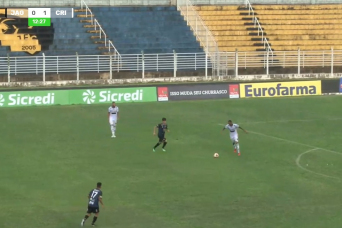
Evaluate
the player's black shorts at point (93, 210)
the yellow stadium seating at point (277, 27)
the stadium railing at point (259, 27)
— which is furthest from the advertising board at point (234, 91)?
the player's black shorts at point (93, 210)

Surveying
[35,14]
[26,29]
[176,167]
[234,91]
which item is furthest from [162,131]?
[35,14]

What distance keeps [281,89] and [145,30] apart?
42.9 feet

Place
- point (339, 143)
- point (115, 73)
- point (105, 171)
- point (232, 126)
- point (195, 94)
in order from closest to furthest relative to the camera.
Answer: point (105, 171), point (232, 126), point (339, 143), point (195, 94), point (115, 73)

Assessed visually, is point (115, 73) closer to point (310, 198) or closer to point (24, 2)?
point (24, 2)

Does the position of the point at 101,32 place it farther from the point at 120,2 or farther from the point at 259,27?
the point at 259,27

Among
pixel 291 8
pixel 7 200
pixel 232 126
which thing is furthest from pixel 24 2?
pixel 7 200

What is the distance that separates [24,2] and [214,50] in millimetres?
14810

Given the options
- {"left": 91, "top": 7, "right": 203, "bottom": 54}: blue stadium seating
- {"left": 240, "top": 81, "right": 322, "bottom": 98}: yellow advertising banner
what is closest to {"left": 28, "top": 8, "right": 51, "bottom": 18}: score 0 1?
{"left": 91, "top": 7, "right": 203, "bottom": 54}: blue stadium seating

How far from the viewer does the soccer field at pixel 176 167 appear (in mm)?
29906

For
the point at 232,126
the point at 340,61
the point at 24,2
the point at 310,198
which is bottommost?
the point at 310,198

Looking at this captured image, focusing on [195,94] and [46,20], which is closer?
[195,94]

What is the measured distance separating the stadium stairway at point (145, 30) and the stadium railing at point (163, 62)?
1167 mm

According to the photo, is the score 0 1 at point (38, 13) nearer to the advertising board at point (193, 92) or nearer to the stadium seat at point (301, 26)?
the advertising board at point (193, 92)

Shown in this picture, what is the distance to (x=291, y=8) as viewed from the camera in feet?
231
